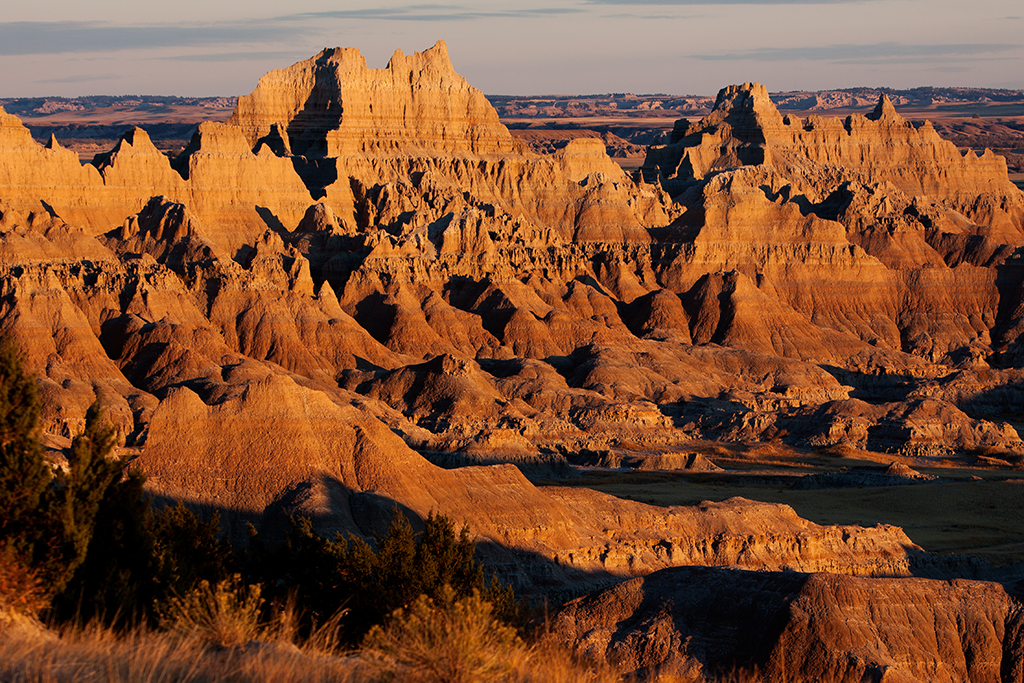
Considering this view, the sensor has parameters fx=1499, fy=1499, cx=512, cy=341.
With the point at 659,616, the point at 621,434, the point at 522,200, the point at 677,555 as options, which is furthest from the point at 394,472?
the point at 522,200

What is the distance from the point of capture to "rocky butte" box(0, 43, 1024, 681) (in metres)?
44.7

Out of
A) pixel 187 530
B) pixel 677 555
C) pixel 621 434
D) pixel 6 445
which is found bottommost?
pixel 621 434

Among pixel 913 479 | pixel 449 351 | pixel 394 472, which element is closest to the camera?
pixel 394 472

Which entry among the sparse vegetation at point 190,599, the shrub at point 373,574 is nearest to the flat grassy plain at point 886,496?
the shrub at point 373,574

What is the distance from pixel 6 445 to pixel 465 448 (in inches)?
2503

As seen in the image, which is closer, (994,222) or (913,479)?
(913,479)

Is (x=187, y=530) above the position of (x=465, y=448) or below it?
above

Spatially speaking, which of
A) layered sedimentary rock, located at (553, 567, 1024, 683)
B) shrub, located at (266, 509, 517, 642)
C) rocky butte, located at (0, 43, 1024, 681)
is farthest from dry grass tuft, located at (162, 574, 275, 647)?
rocky butte, located at (0, 43, 1024, 681)

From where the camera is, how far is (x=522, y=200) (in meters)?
172

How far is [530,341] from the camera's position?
123 metres

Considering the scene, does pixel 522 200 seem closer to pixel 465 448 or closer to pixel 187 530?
pixel 465 448

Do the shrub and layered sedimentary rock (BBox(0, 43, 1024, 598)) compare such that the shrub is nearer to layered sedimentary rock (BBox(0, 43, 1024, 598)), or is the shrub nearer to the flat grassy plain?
layered sedimentary rock (BBox(0, 43, 1024, 598))

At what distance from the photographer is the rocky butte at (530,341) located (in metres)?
44.7

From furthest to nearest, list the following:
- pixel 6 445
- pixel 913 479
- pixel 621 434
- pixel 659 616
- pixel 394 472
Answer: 1. pixel 621 434
2. pixel 913 479
3. pixel 394 472
4. pixel 659 616
5. pixel 6 445
